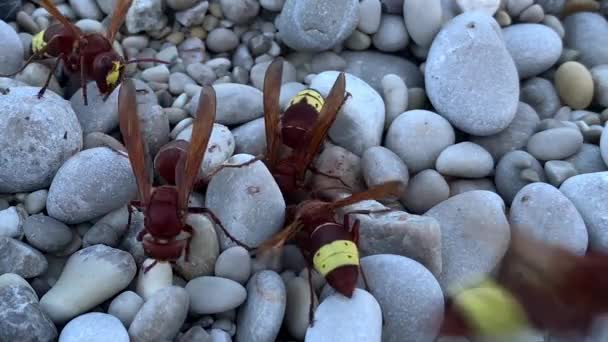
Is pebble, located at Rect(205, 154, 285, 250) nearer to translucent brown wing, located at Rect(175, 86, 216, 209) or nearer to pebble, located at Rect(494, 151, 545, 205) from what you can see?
translucent brown wing, located at Rect(175, 86, 216, 209)

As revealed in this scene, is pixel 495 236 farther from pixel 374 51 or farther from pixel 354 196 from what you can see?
pixel 374 51

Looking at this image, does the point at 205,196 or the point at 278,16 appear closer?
the point at 205,196

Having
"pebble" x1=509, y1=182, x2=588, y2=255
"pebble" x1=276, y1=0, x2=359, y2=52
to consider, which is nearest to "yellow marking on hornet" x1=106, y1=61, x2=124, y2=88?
"pebble" x1=276, y1=0, x2=359, y2=52

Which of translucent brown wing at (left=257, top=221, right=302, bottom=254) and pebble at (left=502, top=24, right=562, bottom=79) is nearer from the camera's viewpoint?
translucent brown wing at (left=257, top=221, right=302, bottom=254)

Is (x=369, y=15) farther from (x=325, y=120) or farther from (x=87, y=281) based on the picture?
(x=87, y=281)

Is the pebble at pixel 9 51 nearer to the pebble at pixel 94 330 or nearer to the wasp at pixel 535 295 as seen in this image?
the pebble at pixel 94 330

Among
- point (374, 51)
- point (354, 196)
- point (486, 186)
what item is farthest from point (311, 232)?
point (374, 51)

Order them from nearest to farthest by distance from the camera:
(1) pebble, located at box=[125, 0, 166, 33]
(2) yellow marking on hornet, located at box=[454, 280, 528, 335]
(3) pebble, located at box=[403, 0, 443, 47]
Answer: (2) yellow marking on hornet, located at box=[454, 280, 528, 335], (3) pebble, located at box=[403, 0, 443, 47], (1) pebble, located at box=[125, 0, 166, 33]
